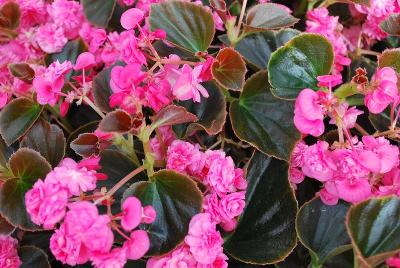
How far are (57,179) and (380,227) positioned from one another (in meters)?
0.39

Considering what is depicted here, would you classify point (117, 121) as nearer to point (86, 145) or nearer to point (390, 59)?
point (86, 145)

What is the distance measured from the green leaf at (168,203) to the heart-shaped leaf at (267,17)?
0.29 m

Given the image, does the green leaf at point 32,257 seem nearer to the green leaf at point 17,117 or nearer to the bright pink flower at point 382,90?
the green leaf at point 17,117

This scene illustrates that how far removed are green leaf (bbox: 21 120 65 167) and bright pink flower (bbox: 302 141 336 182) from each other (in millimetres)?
380

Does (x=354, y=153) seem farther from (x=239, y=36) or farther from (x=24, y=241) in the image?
(x=24, y=241)

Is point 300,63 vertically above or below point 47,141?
above

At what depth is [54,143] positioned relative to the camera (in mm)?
845

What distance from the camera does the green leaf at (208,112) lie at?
76cm

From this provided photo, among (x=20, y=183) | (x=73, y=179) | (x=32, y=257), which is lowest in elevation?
(x=32, y=257)

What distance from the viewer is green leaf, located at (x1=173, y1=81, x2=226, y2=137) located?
759 mm

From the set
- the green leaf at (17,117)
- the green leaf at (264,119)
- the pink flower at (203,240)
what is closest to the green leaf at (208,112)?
the green leaf at (264,119)

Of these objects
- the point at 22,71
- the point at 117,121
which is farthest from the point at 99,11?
the point at 117,121

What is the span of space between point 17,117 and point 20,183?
13 centimetres

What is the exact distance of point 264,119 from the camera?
32.2 inches
